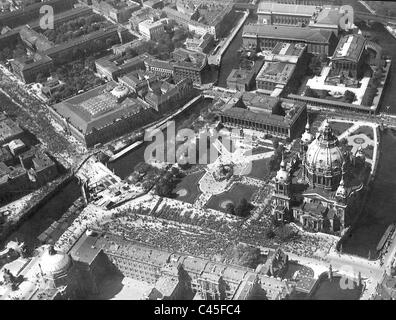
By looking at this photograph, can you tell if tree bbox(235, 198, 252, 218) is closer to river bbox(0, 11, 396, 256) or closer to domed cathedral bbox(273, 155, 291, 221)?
domed cathedral bbox(273, 155, 291, 221)

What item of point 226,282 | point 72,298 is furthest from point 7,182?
point 226,282

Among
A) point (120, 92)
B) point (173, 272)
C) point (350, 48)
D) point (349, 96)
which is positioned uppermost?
point (350, 48)

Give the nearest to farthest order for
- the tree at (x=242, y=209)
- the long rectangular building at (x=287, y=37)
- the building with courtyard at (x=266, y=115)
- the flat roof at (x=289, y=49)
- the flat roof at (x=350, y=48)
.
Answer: the tree at (x=242, y=209)
the building with courtyard at (x=266, y=115)
the flat roof at (x=350, y=48)
the flat roof at (x=289, y=49)
the long rectangular building at (x=287, y=37)

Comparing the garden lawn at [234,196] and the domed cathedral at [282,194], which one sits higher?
the domed cathedral at [282,194]

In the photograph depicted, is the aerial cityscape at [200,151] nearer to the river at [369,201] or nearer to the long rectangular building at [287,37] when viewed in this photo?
the river at [369,201]

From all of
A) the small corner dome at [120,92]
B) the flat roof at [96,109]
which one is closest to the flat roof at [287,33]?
the small corner dome at [120,92]

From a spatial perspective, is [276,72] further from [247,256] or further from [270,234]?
[247,256]

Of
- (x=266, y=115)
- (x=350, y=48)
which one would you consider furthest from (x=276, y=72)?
(x=350, y=48)

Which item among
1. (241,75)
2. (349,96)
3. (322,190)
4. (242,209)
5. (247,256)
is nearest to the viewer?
(247,256)
